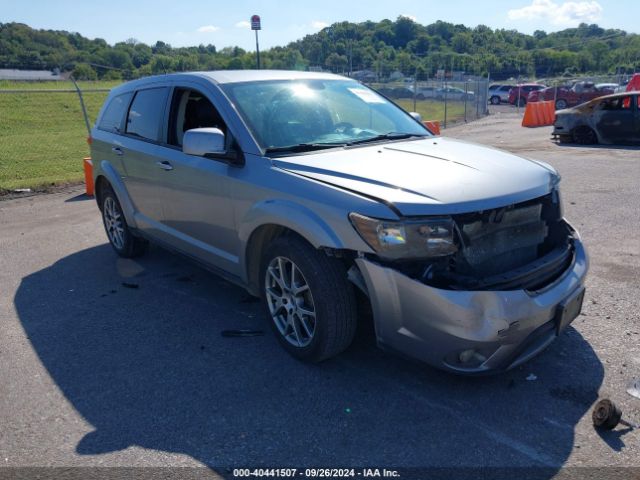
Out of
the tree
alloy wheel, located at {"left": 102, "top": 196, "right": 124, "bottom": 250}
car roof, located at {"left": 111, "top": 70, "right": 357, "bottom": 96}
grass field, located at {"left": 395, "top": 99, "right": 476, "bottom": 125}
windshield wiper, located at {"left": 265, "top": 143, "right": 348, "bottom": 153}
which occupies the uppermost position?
the tree

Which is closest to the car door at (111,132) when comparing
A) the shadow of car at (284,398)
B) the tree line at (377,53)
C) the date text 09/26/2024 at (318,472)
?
the shadow of car at (284,398)

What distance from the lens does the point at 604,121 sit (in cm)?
1470

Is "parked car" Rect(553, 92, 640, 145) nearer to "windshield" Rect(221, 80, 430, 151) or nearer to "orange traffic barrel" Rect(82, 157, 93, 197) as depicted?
"windshield" Rect(221, 80, 430, 151)

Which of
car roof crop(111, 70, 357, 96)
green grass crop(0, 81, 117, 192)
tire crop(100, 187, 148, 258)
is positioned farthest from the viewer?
green grass crop(0, 81, 117, 192)

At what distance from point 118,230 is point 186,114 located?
76.5 inches

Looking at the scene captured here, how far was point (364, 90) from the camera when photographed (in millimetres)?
5129

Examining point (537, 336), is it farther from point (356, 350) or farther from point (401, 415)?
point (356, 350)

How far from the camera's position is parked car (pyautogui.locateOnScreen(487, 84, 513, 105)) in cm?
4059

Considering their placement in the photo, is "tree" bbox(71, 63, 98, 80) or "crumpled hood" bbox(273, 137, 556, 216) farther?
"tree" bbox(71, 63, 98, 80)

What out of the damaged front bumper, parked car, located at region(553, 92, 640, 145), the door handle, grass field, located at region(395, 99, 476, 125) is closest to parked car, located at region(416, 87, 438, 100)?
grass field, located at region(395, 99, 476, 125)

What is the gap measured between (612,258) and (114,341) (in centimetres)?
473

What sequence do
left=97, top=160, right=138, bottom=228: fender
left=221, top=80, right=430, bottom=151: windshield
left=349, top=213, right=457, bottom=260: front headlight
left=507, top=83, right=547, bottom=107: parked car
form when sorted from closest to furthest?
left=349, top=213, right=457, bottom=260: front headlight
left=221, top=80, right=430, bottom=151: windshield
left=97, top=160, right=138, bottom=228: fender
left=507, top=83, right=547, bottom=107: parked car

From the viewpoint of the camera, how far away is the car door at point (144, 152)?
503cm

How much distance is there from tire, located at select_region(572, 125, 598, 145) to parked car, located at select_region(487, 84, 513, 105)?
1056 inches
